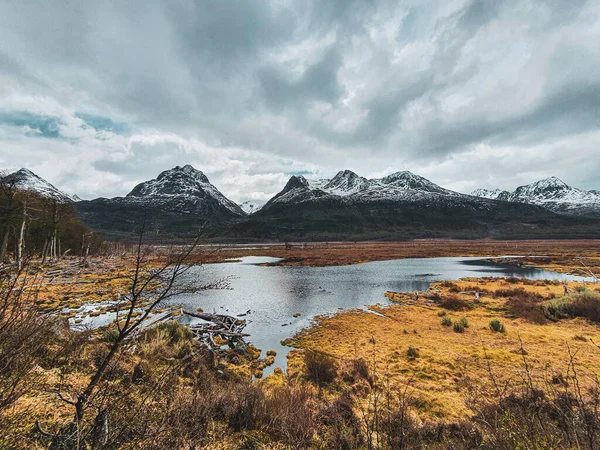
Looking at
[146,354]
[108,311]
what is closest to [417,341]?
[146,354]

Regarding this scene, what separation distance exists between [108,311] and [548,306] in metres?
28.2

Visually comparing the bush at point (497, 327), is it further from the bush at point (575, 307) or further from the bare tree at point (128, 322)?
the bare tree at point (128, 322)

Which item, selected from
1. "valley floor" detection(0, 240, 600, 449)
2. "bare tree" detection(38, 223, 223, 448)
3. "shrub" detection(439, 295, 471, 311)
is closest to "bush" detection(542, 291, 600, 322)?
"valley floor" detection(0, 240, 600, 449)

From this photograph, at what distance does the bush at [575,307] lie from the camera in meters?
15.2

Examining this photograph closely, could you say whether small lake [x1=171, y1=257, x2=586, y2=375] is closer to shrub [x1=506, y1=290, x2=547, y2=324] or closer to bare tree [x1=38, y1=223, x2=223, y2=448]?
bare tree [x1=38, y1=223, x2=223, y2=448]

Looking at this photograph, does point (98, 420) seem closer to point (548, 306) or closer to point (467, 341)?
point (467, 341)

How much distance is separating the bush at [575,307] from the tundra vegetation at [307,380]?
0.09m

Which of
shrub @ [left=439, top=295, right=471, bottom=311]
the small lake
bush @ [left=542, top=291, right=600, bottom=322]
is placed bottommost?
the small lake

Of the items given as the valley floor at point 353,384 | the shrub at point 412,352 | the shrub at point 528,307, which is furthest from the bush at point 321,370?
the shrub at point 528,307

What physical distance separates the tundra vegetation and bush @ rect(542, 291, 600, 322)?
0.09m

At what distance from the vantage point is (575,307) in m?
16.0

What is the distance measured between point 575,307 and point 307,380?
17247 millimetres

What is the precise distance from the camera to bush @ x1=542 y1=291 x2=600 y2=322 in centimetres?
1520

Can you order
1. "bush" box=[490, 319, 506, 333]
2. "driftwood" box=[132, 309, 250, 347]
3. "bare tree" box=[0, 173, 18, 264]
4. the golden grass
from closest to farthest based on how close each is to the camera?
the golden grass < "bare tree" box=[0, 173, 18, 264] < "driftwood" box=[132, 309, 250, 347] < "bush" box=[490, 319, 506, 333]
